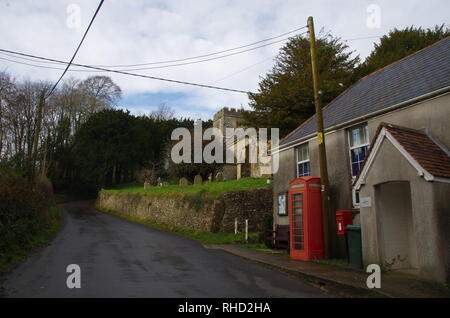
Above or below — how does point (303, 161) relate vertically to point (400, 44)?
below

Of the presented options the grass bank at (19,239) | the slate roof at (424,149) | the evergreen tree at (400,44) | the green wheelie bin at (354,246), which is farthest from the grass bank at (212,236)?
the evergreen tree at (400,44)

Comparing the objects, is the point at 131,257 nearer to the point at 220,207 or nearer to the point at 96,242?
the point at 96,242

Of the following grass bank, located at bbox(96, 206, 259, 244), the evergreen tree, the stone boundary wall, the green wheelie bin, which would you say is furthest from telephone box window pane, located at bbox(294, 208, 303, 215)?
the evergreen tree

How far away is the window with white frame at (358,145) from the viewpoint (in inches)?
530

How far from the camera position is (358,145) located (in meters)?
13.8

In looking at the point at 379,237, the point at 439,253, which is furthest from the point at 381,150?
the point at 439,253

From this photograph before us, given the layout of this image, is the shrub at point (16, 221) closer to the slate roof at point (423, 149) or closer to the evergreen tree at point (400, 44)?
the slate roof at point (423, 149)

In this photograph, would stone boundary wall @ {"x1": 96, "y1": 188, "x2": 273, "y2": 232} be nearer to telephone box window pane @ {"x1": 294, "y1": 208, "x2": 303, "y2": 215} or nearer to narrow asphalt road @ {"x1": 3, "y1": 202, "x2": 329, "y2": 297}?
narrow asphalt road @ {"x1": 3, "y1": 202, "x2": 329, "y2": 297}

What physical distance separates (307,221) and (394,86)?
5.92m

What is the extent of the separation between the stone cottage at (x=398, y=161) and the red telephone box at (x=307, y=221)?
1.01m

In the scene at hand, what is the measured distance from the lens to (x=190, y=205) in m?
25.3

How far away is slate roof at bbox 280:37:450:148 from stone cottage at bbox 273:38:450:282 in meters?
0.06

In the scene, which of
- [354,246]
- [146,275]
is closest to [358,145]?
[354,246]

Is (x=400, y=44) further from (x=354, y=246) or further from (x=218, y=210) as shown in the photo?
(x=354, y=246)
